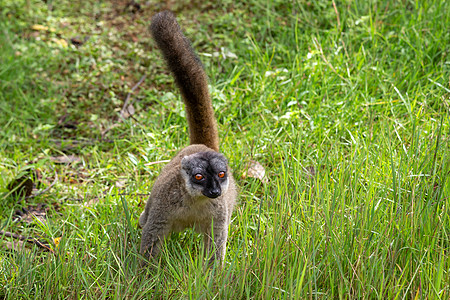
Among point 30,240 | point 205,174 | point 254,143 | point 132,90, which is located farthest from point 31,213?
point 132,90

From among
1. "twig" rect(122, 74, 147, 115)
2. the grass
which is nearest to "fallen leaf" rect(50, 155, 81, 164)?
the grass

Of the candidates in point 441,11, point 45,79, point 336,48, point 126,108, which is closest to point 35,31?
point 45,79

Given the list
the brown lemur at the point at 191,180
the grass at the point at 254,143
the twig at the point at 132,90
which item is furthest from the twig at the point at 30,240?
the twig at the point at 132,90

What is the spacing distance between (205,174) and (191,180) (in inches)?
4.6

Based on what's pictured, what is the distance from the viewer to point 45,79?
6.34m

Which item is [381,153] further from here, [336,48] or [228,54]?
[228,54]

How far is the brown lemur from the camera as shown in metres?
3.40

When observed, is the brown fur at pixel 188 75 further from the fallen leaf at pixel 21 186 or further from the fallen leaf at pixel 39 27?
the fallen leaf at pixel 39 27

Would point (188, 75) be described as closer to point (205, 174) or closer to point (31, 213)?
point (205, 174)

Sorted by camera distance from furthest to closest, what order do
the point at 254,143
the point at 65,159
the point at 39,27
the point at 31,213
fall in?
the point at 39,27 → the point at 65,159 → the point at 254,143 → the point at 31,213

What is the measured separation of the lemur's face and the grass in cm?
38

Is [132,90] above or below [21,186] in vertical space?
above

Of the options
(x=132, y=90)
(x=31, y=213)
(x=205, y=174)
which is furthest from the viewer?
(x=132, y=90)

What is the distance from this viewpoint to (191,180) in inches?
135
